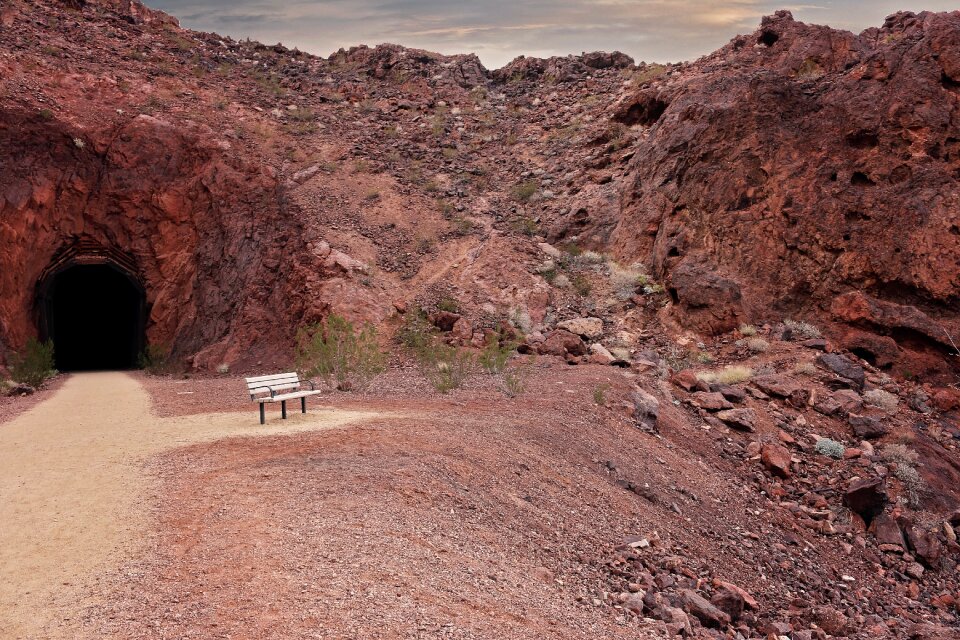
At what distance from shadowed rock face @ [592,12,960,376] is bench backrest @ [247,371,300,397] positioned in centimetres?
951

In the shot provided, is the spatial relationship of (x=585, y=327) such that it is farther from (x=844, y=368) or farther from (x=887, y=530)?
(x=887, y=530)

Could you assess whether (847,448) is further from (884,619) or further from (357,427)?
(357,427)

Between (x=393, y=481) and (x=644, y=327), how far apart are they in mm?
11039

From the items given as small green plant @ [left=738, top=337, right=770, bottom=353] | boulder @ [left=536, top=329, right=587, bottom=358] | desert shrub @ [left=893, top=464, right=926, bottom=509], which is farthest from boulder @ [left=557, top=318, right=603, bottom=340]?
desert shrub @ [left=893, top=464, right=926, bottom=509]

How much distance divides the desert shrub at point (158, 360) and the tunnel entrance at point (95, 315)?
3.72ft

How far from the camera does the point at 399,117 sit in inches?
1041

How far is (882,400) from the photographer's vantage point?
14.0 metres

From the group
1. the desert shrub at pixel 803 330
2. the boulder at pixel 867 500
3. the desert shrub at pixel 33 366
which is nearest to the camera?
the boulder at pixel 867 500

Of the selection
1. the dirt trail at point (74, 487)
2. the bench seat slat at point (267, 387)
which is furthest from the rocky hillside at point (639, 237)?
the dirt trail at point (74, 487)

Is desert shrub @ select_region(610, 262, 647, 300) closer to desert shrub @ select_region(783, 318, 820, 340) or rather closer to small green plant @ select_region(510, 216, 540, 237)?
small green plant @ select_region(510, 216, 540, 237)

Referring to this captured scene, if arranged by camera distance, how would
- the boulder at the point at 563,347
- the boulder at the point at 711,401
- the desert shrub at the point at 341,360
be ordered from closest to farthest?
the boulder at the point at 711,401 → the desert shrub at the point at 341,360 → the boulder at the point at 563,347

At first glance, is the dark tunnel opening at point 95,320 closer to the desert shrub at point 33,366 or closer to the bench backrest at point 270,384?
the desert shrub at point 33,366

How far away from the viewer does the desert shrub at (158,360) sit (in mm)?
19188

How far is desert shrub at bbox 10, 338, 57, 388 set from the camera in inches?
622
